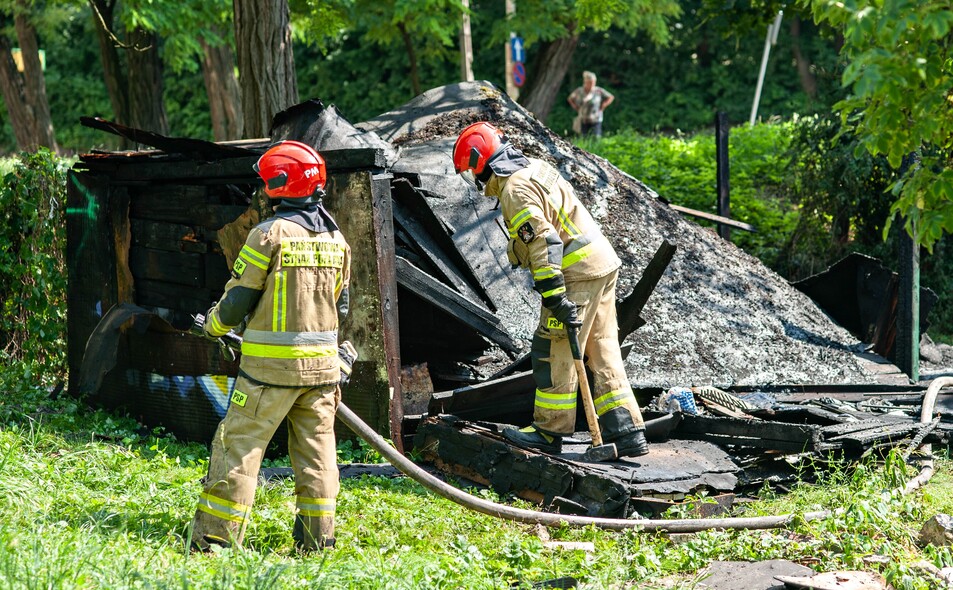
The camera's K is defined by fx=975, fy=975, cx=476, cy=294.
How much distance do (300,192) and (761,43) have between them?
2043cm

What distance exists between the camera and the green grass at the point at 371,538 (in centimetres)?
382

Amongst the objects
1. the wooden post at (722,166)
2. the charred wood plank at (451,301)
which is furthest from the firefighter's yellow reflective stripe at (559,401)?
the wooden post at (722,166)

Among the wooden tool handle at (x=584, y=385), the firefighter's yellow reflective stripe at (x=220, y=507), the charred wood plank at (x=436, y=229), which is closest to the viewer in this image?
the firefighter's yellow reflective stripe at (x=220, y=507)

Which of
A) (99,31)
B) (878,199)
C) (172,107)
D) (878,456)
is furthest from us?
(172,107)

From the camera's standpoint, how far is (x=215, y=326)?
468 cm

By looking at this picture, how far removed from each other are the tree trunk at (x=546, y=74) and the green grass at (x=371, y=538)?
11.6 metres

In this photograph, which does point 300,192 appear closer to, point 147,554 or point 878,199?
point 147,554

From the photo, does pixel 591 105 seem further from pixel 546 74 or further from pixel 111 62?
pixel 111 62

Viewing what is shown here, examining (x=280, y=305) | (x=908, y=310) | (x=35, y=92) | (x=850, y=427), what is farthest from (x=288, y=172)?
(x=35, y=92)

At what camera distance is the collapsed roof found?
7691mm

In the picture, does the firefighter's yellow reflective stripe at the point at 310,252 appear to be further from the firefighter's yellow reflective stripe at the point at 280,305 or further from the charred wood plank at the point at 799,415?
the charred wood plank at the point at 799,415

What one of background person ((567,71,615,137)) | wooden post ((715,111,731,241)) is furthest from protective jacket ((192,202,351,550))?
background person ((567,71,615,137))

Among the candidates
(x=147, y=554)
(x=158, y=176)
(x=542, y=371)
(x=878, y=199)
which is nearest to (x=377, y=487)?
(x=542, y=371)

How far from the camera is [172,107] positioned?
2623cm
